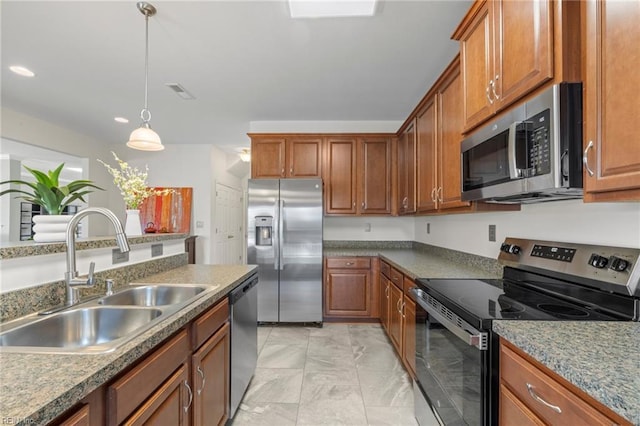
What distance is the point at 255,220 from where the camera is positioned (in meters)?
3.44

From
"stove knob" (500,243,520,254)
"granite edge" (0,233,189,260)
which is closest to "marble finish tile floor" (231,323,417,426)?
"stove knob" (500,243,520,254)

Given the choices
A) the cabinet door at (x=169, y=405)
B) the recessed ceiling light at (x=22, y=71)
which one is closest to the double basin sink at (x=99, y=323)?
the cabinet door at (x=169, y=405)

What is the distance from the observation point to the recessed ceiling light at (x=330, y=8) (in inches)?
72.6

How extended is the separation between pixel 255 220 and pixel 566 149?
2898 millimetres

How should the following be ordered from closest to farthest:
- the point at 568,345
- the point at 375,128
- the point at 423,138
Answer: the point at 568,345 < the point at 423,138 < the point at 375,128

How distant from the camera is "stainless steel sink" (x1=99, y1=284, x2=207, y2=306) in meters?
1.58

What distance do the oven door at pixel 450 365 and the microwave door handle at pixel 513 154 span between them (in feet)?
2.15

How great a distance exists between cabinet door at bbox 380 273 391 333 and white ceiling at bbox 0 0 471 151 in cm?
203

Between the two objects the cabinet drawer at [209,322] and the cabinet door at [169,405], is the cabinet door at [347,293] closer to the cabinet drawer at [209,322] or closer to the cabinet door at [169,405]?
the cabinet drawer at [209,322]

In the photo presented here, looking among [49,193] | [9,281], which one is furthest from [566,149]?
[49,193]

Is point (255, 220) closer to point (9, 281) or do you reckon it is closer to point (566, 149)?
point (9, 281)

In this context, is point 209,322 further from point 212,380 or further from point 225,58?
point 225,58

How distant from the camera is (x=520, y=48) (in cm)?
125

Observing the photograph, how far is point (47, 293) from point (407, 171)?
3.10 meters
